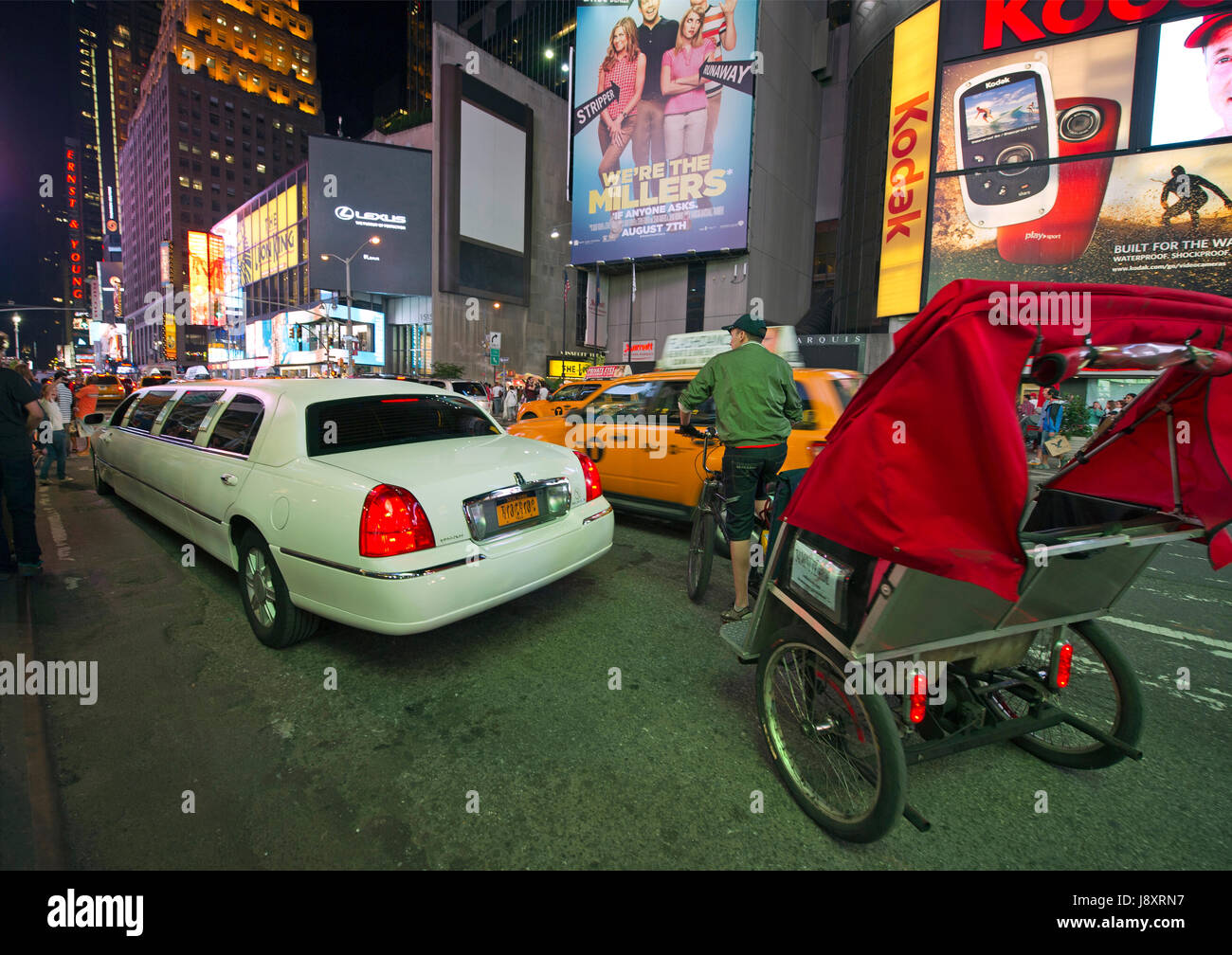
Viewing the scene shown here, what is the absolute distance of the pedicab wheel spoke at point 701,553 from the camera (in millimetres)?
4223

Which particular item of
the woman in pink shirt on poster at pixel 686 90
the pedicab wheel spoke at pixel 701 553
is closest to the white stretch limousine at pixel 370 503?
the pedicab wheel spoke at pixel 701 553

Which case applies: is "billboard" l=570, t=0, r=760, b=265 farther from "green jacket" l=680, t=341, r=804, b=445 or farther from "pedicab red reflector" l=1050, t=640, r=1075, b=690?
"pedicab red reflector" l=1050, t=640, r=1075, b=690

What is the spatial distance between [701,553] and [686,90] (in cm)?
Result: 3780

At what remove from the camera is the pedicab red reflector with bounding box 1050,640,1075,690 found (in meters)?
2.23

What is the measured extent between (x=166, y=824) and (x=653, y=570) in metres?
3.58

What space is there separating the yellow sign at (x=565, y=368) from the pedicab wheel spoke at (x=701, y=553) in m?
48.9

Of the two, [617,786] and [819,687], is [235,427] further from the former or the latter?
[819,687]

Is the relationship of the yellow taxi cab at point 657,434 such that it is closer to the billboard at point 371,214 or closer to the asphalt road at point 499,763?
the asphalt road at point 499,763

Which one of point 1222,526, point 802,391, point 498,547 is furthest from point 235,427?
point 1222,526

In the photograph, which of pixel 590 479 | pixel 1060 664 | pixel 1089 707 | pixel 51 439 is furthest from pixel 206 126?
pixel 1089 707

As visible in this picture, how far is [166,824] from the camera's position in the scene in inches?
81.5

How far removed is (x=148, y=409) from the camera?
5.72m

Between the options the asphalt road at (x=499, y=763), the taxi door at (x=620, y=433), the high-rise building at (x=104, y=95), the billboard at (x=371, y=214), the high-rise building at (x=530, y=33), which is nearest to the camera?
the asphalt road at (x=499, y=763)

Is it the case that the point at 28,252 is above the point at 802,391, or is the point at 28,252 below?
above
